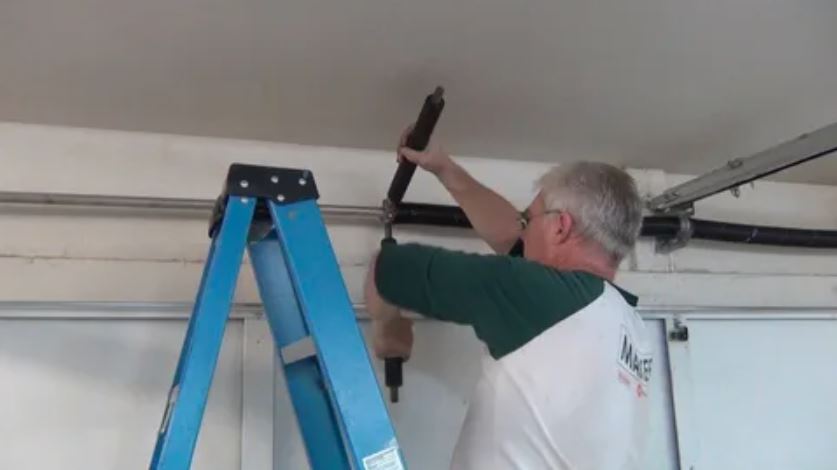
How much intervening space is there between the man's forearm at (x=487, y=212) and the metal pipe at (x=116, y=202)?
0.30 metres

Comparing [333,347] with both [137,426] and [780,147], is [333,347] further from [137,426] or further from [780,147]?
[780,147]

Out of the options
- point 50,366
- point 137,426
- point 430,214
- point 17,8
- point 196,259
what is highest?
point 17,8

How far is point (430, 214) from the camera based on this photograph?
6.39 ft

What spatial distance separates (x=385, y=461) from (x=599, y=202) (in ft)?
2.03

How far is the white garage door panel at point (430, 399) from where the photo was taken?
1771mm

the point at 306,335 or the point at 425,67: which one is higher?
the point at 425,67

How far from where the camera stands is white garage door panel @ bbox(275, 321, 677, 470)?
1.77 meters

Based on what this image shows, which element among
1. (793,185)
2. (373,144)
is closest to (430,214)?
(373,144)

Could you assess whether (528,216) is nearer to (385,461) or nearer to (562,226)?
(562,226)

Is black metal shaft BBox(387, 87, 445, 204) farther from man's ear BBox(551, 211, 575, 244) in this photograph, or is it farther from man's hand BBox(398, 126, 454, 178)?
man's ear BBox(551, 211, 575, 244)

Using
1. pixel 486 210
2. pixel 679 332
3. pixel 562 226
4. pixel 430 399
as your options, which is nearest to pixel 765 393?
pixel 679 332

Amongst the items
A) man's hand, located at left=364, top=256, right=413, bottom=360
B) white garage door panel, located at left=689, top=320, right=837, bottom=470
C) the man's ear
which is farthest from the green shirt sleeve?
white garage door panel, located at left=689, top=320, right=837, bottom=470

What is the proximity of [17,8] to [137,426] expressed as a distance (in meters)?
0.88

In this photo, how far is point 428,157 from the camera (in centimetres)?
162
